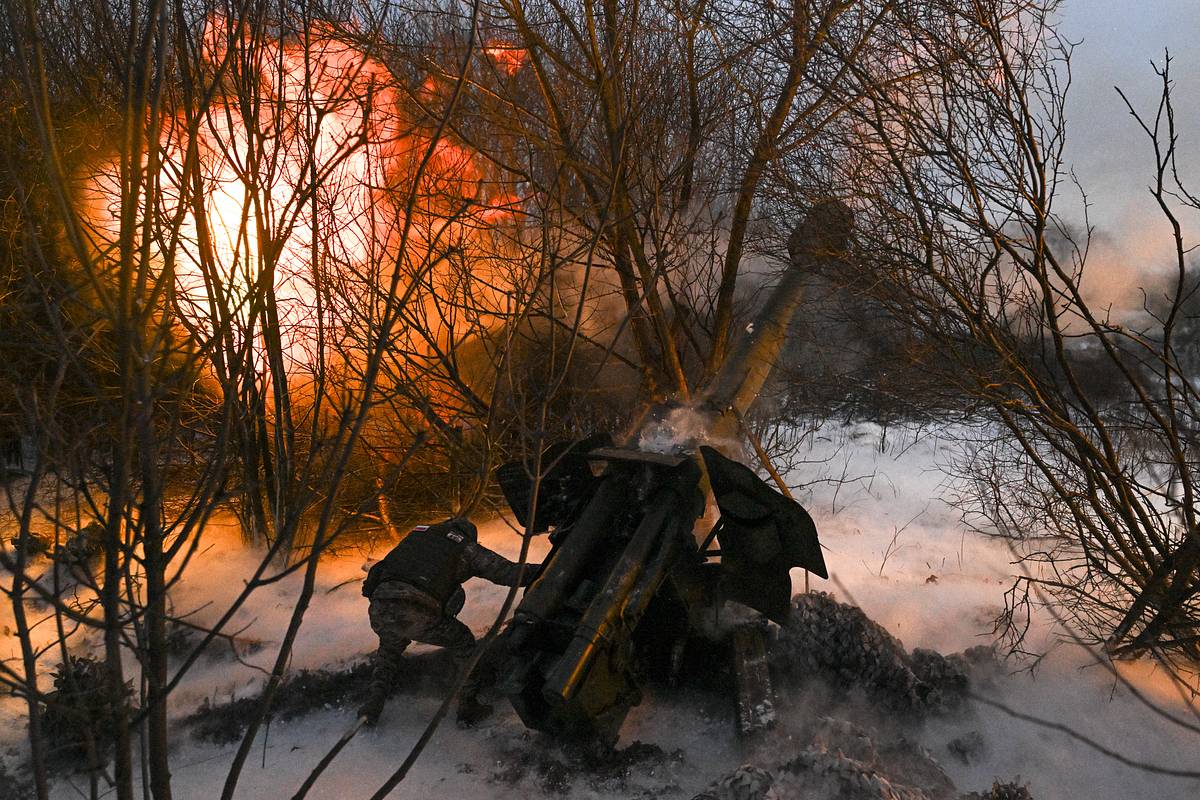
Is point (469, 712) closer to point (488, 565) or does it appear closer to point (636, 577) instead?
point (488, 565)

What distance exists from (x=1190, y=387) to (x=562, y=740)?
3.84 metres

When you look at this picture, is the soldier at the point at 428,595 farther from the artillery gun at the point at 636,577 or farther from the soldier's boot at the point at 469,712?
the artillery gun at the point at 636,577

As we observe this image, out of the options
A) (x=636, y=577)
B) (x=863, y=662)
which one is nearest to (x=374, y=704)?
(x=636, y=577)

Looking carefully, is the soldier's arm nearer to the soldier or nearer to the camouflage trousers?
the soldier

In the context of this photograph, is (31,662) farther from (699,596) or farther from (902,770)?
(902,770)

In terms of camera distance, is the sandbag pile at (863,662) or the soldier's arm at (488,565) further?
the soldier's arm at (488,565)

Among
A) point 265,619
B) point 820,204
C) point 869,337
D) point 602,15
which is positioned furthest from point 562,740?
point 602,15

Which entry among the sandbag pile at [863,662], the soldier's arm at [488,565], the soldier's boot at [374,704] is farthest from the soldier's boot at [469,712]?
the sandbag pile at [863,662]

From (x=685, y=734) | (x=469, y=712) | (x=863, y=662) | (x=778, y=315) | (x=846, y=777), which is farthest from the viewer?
(x=778, y=315)

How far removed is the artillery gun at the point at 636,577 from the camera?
4.12 meters

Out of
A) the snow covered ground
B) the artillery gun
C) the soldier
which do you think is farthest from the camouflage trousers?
the artillery gun

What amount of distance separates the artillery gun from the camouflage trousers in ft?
2.60

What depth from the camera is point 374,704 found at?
4.79 meters

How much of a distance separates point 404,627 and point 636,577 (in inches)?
61.7
